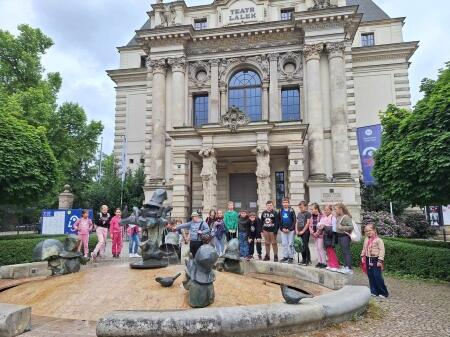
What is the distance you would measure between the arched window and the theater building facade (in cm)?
8

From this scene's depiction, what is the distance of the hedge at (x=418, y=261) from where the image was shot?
36.0 ft

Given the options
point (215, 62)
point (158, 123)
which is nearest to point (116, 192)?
point (158, 123)

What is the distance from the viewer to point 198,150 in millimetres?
24469

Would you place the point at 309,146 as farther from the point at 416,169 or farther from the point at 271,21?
the point at 416,169

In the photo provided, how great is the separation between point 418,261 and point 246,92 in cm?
2070

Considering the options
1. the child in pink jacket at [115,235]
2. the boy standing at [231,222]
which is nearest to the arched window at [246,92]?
the boy standing at [231,222]

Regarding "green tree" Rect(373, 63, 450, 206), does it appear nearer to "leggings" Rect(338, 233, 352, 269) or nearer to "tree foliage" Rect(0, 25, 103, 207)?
"leggings" Rect(338, 233, 352, 269)

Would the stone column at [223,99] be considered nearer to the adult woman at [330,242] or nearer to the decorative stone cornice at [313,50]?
the decorative stone cornice at [313,50]

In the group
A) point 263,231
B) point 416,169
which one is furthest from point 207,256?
point 416,169

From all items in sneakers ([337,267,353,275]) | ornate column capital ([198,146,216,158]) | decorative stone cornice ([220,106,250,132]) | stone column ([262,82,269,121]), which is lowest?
sneakers ([337,267,353,275])

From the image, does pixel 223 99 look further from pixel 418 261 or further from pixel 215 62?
pixel 418 261

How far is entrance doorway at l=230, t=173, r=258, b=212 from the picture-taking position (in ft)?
92.3

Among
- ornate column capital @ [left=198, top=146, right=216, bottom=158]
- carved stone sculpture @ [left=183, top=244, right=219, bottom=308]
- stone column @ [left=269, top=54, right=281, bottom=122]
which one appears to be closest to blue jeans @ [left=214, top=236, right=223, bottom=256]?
carved stone sculpture @ [left=183, top=244, right=219, bottom=308]

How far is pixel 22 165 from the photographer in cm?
1574
